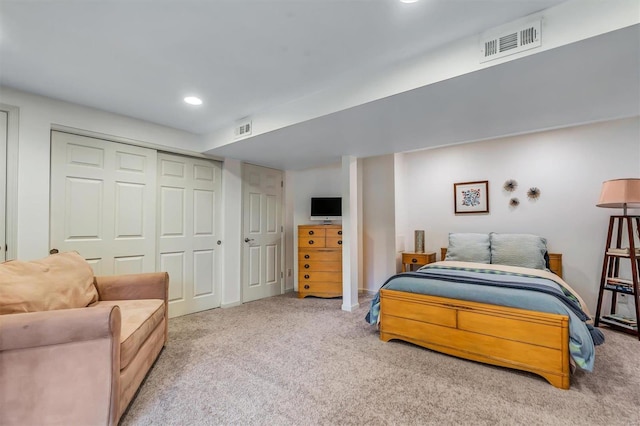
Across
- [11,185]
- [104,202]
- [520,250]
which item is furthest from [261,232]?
[520,250]

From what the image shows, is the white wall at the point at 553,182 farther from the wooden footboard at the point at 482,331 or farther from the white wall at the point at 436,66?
the white wall at the point at 436,66

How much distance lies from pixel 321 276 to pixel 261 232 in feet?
3.65

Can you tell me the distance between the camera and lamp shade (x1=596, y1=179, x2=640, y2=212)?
8.88 feet

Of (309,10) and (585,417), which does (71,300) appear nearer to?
(309,10)

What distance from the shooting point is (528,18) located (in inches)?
61.1

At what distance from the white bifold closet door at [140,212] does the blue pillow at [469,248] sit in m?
3.11

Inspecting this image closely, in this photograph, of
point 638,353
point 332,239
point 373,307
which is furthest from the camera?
point 332,239

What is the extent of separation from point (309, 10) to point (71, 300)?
232 centimetres

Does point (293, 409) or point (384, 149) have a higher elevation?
point (384, 149)

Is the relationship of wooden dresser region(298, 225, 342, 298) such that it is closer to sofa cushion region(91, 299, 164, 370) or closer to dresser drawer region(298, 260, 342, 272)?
dresser drawer region(298, 260, 342, 272)

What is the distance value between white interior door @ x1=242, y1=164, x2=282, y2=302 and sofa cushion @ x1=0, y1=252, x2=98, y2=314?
209 centimetres

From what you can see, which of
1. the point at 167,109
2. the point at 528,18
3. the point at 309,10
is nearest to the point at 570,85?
the point at 528,18

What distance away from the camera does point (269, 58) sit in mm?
1959

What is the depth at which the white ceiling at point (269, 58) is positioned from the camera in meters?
1.52
